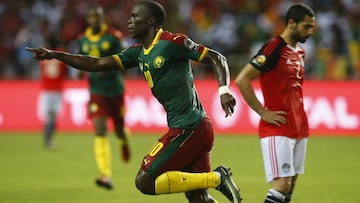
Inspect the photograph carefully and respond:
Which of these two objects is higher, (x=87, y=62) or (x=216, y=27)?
(x=87, y=62)

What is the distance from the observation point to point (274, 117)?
8.63 meters

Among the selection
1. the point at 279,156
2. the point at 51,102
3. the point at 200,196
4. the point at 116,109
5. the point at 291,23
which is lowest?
the point at 51,102

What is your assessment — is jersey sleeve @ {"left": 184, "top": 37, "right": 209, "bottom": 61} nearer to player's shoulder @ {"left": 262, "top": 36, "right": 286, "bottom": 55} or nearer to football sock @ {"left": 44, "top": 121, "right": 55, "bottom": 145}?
player's shoulder @ {"left": 262, "top": 36, "right": 286, "bottom": 55}

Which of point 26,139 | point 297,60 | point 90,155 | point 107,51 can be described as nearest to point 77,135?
point 26,139

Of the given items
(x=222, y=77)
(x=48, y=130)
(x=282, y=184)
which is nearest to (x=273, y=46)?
(x=222, y=77)

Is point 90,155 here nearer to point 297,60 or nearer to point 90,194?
point 90,194

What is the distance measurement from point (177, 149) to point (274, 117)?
40.4 inches

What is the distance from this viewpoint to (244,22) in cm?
2620

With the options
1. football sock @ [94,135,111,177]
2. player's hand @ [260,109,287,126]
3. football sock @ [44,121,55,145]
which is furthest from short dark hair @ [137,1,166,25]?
football sock @ [44,121,55,145]

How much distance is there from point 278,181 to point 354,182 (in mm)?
5116

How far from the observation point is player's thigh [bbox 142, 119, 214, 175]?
836cm

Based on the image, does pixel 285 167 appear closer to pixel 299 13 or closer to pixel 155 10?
pixel 299 13

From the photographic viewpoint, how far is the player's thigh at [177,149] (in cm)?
836

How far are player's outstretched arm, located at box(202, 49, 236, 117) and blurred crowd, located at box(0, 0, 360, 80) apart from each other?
50.9 ft
